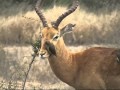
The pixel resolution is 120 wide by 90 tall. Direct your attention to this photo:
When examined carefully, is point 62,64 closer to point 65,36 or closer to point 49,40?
point 49,40

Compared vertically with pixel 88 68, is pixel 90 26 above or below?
above

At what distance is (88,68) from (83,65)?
0.21 metres

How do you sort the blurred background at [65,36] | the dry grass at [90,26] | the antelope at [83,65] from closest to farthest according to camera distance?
1. the antelope at [83,65]
2. the blurred background at [65,36]
3. the dry grass at [90,26]

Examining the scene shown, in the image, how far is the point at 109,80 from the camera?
12617 mm

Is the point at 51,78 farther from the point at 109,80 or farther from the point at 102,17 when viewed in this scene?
the point at 109,80

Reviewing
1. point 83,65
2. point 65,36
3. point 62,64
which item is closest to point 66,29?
point 62,64

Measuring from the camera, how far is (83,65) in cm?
1301

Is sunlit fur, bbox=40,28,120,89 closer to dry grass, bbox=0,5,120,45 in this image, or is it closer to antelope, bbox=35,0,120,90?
antelope, bbox=35,0,120,90

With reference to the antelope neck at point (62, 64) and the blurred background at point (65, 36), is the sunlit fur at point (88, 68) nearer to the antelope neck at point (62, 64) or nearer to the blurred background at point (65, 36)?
the antelope neck at point (62, 64)

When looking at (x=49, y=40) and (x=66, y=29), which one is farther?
(x=66, y=29)

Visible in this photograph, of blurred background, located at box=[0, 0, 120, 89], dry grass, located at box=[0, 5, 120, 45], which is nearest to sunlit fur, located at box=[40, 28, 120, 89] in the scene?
blurred background, located at box=[0, 0, 120, 89]

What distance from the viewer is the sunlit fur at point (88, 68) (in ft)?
41.4

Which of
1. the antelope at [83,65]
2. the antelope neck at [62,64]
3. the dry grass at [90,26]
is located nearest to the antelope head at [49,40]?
the antelope at [83,65]

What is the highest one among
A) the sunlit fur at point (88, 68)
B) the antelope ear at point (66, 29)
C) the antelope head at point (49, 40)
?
the antelope ear at point (66, 29)
